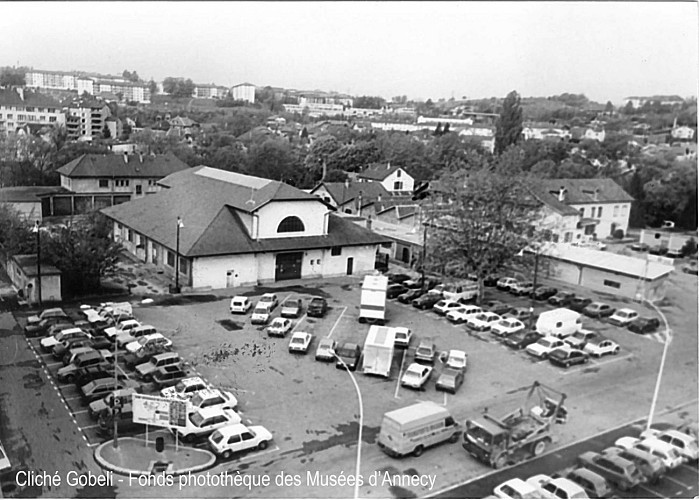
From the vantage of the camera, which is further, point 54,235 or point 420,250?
point 420,250

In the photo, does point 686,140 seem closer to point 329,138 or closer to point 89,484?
point 329,138

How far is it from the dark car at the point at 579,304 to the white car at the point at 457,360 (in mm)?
891

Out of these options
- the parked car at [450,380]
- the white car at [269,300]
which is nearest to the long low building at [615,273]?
the parked car at [450,380]

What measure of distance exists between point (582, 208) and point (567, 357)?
1328 millimetres

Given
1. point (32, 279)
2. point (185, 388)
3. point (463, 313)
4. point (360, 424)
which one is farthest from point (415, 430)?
point (32, 279)

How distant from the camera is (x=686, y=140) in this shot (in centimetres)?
387

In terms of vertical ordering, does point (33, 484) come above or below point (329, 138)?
below

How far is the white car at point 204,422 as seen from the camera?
11.3 ft

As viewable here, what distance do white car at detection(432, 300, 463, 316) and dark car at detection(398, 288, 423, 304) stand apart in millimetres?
271

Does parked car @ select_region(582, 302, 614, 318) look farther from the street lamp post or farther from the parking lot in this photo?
the street lamp post

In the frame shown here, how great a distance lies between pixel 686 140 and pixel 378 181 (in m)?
3.08

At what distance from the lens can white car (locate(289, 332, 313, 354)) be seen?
4484mm

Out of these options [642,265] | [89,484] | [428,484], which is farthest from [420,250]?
[89,484]

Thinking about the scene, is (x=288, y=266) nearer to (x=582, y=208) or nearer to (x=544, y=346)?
(x=544, y=346)
